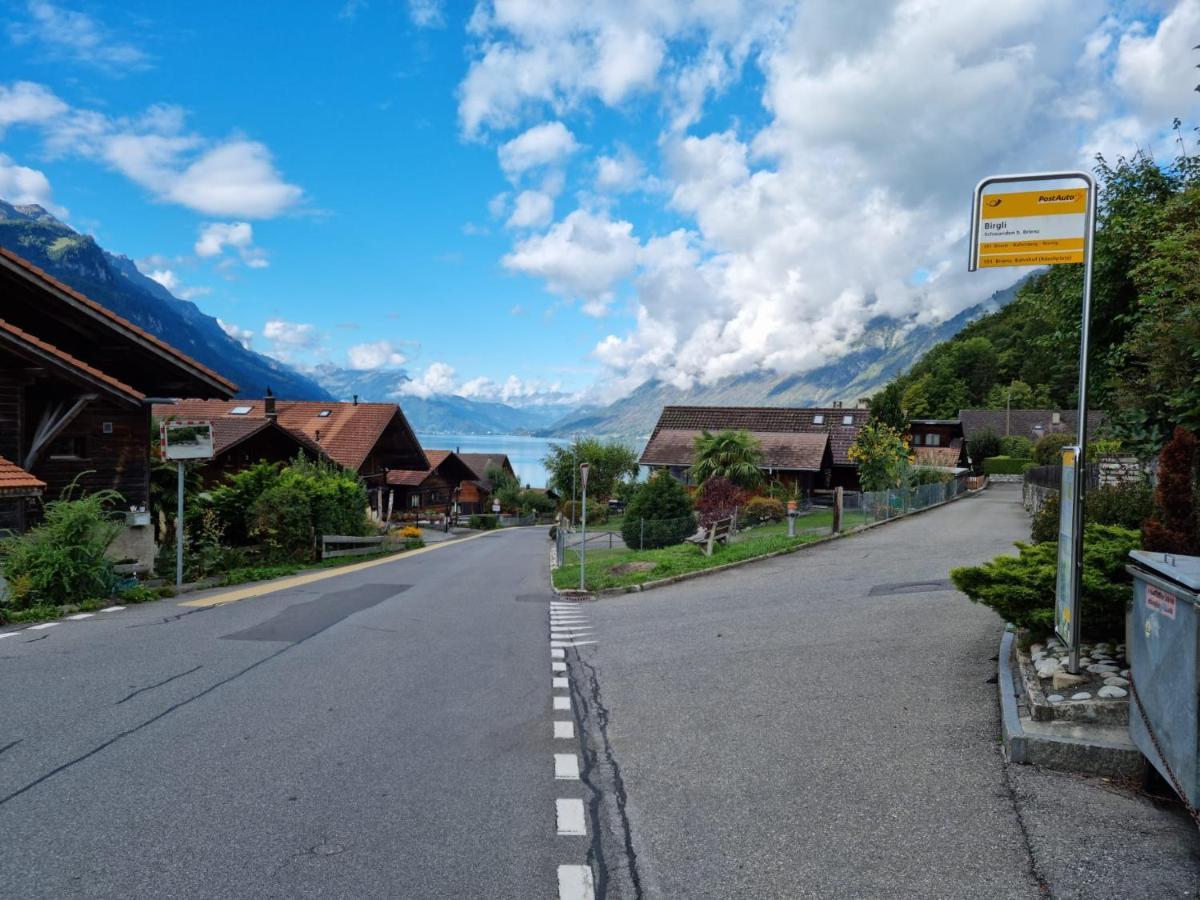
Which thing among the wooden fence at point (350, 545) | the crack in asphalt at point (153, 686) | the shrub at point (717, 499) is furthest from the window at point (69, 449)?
the shrub at point (717, 499)

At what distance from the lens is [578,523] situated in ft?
178

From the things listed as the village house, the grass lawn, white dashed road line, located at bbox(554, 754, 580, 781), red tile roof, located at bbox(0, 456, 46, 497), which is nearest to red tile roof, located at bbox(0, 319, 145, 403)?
red tile roof, located at bbox(0, 456, 46, 497)

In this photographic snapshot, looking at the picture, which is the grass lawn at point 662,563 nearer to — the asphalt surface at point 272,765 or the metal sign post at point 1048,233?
the asphalt surface at point 272,765

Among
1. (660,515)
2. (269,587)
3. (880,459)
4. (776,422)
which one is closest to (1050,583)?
(269,587)

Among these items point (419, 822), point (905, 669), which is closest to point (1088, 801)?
point (905, 669)

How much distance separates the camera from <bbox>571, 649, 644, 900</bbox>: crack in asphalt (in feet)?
13.1

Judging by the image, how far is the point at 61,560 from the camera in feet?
37.2

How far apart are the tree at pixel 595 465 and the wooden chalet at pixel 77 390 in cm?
5192

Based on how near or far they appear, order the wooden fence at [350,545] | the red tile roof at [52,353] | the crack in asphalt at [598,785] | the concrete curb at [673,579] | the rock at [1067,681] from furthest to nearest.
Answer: the wooden fence at [350,545] → the concrete curb at [673,579] → the red tile roof at [52,353] → the rock at [1067,681] → the crack in asphalt at [598,785]

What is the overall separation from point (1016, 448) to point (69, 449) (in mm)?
68445

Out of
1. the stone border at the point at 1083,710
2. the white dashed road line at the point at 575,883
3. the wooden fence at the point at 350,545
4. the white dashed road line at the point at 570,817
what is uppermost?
the stone border at the point at 1083,710

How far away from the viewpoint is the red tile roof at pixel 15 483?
1121 cm

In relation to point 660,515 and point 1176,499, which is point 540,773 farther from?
point 660,515

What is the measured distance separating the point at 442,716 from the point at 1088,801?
181 inches
